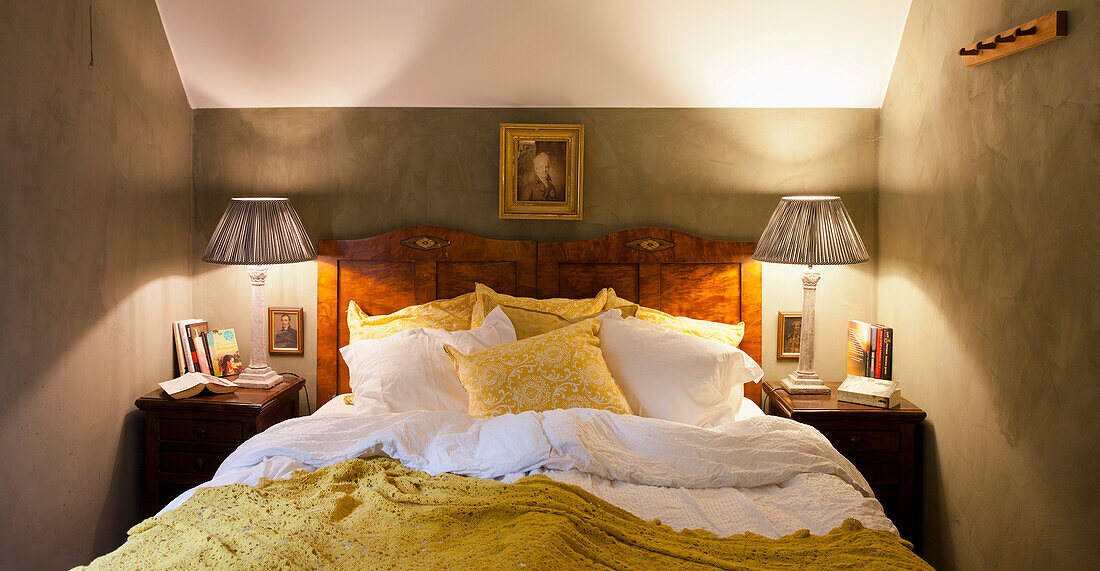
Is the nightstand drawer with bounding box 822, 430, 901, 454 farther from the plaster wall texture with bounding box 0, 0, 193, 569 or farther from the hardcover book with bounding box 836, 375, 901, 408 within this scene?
the plaster wall texture with bounding box 0, 0, 193, 569

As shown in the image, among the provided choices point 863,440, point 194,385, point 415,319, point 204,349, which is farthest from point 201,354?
point 863,440

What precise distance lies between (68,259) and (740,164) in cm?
258

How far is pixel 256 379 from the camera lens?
2.92 metres

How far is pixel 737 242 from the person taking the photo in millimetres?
3115

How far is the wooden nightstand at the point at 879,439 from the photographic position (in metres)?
2.71

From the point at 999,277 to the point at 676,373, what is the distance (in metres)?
1.07

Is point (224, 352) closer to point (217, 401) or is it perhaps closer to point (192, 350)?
point (192, 350)

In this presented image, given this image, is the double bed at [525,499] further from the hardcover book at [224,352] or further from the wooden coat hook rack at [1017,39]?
the wooden coat hook rack at [1017,39]

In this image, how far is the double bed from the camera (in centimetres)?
151

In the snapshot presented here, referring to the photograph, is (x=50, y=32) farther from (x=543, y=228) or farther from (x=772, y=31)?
(x=772, y=31)

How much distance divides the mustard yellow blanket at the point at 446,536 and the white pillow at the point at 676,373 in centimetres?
87

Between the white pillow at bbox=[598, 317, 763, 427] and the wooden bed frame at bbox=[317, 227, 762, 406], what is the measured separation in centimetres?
36

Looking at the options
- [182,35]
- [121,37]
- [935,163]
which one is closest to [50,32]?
[121,37]

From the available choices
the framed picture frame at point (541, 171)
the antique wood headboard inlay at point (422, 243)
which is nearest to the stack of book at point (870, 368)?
the framed picture frame at point (541, 171)
